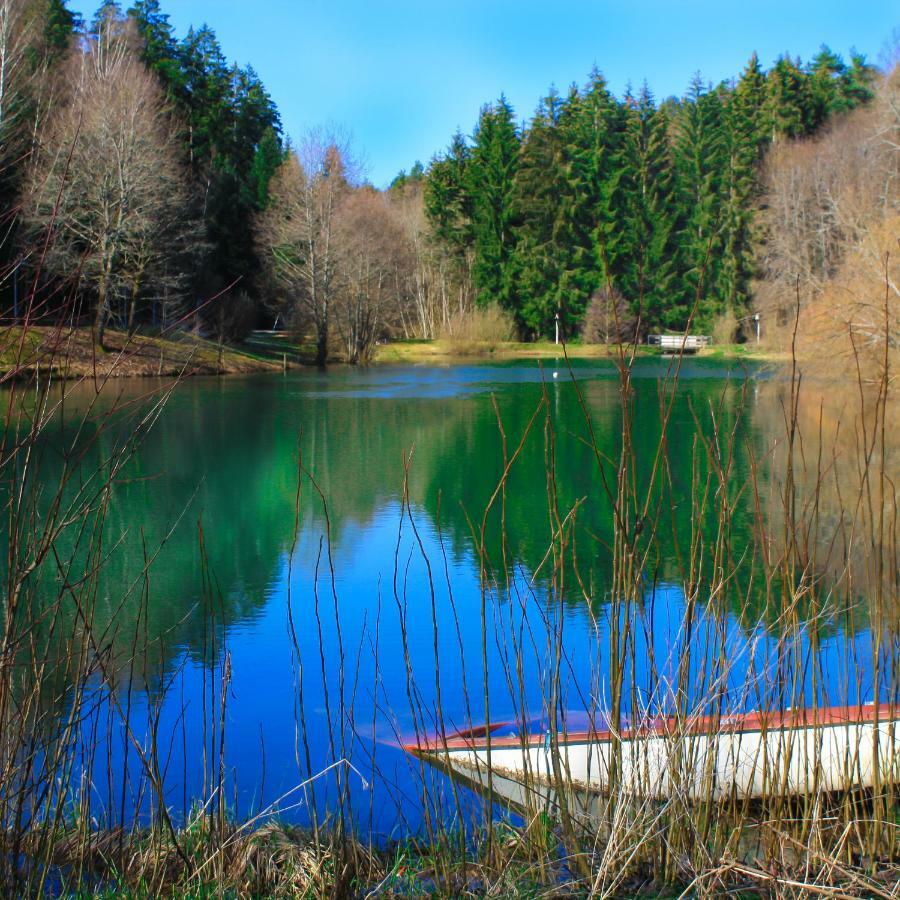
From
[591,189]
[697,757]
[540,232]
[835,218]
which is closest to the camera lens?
[697,757]

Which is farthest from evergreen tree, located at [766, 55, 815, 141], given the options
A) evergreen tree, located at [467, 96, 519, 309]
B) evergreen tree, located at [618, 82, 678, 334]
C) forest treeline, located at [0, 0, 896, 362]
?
evergreen tree, located at [467, 96, 519, 309]

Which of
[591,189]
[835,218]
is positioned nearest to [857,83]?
[591,189]

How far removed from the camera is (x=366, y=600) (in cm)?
661

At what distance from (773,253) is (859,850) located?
37.5 meters

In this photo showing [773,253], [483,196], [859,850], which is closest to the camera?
[859,850]

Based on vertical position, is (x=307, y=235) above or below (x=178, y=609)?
above

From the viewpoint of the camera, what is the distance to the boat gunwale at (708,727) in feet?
8.25

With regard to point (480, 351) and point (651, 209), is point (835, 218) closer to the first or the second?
point (480, 351)

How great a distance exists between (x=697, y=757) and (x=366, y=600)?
4.24 meters

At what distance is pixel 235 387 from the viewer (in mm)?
23188

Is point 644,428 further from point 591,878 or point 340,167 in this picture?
point 340,167

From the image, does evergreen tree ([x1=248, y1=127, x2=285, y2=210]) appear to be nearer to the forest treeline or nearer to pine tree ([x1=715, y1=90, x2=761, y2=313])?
the forest treeline

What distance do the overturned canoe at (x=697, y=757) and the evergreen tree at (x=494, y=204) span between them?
134ft

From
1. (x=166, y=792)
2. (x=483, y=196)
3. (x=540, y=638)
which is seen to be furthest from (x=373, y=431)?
(x=483, y=196)
